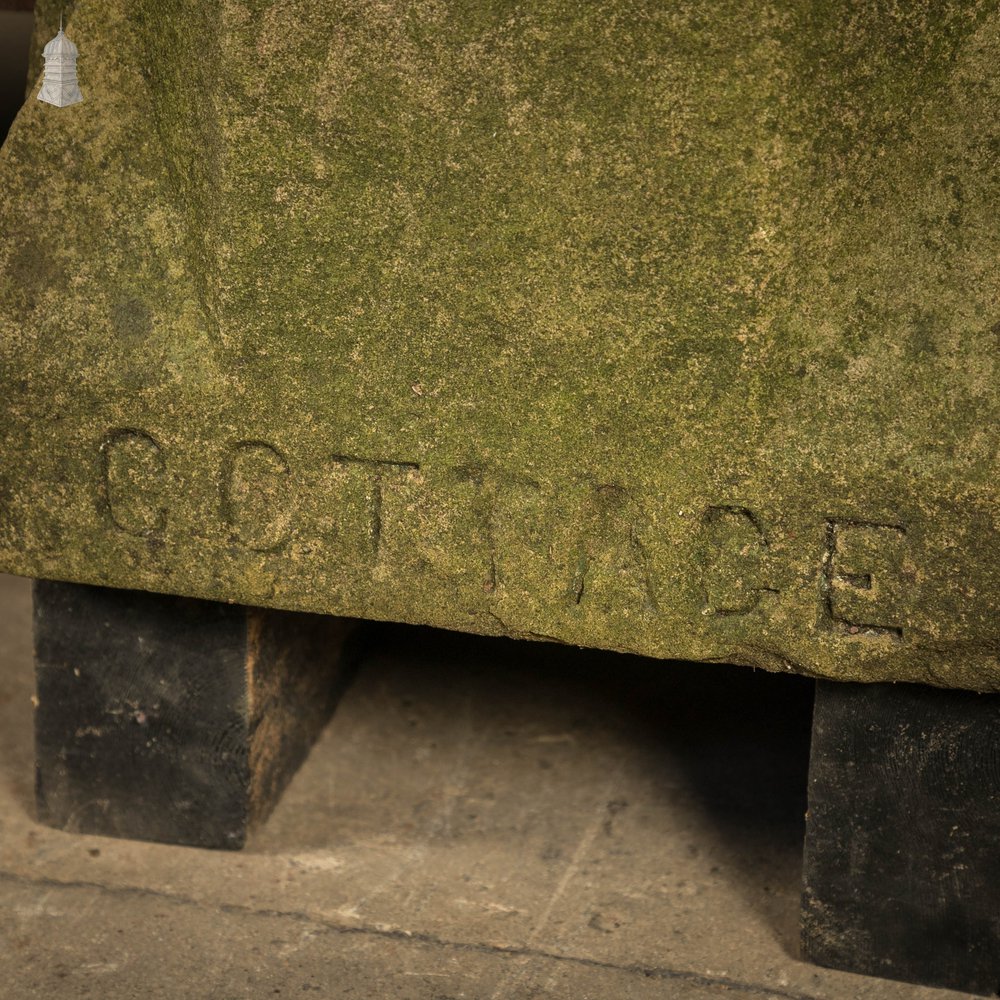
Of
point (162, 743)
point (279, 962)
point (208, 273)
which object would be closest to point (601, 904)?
point (279, 962)

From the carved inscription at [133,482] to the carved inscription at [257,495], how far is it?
86 millimetres

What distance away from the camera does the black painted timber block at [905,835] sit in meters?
1.74

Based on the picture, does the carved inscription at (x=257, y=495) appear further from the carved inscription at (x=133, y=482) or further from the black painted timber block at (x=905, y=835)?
the black painted timber block at (x=905, y=835)

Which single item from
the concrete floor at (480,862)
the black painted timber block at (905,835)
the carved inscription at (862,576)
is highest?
the carved inscription at (862,576)

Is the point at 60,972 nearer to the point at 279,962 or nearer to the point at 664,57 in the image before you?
the point at 279,962

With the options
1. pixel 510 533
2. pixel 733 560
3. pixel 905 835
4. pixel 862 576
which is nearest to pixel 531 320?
pixel 510 533

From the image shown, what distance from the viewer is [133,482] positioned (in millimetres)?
1804

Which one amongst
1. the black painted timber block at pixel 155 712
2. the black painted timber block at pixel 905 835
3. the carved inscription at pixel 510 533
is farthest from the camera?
the black painted timber block at pixel 155 712

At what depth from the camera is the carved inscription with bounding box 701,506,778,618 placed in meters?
1.64

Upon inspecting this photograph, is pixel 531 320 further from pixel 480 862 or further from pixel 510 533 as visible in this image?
pixel 480 862

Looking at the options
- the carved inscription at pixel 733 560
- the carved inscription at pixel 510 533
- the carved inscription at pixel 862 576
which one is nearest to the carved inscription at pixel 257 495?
the carved inscription at pixel 510 533

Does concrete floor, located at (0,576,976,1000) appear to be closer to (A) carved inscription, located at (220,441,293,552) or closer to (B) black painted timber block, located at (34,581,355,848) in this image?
→ (B) black painted timber block, located at (34,581,355,848)

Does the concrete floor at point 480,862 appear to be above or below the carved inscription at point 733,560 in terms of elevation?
below

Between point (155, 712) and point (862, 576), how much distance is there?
1002 mm
